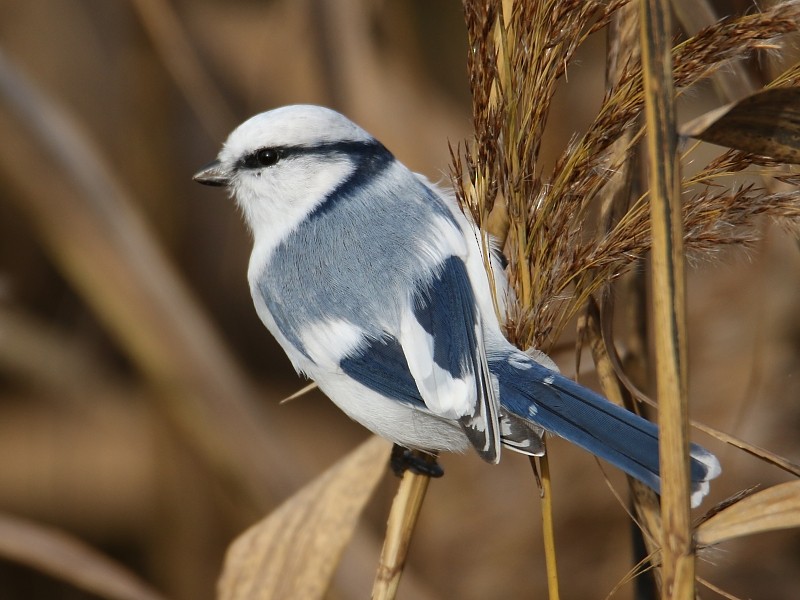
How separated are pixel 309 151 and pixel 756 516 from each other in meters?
0.69

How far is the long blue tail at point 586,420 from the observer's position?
2.42ft

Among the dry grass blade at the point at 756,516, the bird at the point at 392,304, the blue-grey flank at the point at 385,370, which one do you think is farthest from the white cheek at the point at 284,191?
the dry grass blade at the point at 756,516

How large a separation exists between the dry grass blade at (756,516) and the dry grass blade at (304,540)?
1.41ft

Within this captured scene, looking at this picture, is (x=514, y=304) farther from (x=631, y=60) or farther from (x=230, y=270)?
(x=230, y=270)

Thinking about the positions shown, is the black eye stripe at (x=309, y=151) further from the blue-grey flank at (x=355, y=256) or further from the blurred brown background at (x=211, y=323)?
the blurred brown background at (x=211, y=323)

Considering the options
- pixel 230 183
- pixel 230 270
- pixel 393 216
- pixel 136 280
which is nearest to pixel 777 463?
pixel 393 216

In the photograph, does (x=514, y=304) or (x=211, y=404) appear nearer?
(x=514, y=304)

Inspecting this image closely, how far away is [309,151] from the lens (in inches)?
42.7

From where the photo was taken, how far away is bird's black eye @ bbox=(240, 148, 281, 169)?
3.60ft

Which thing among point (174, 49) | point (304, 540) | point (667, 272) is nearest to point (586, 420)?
point (667, 272)

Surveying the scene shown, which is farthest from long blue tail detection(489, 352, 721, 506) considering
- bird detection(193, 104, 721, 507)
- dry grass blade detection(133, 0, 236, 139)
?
dry grass blade detection(133, 0, 236, 139)

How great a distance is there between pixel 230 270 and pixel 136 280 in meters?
1.17

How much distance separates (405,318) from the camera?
903 mm

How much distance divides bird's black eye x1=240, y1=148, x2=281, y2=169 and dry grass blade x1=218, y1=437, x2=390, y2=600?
0.41 meters
